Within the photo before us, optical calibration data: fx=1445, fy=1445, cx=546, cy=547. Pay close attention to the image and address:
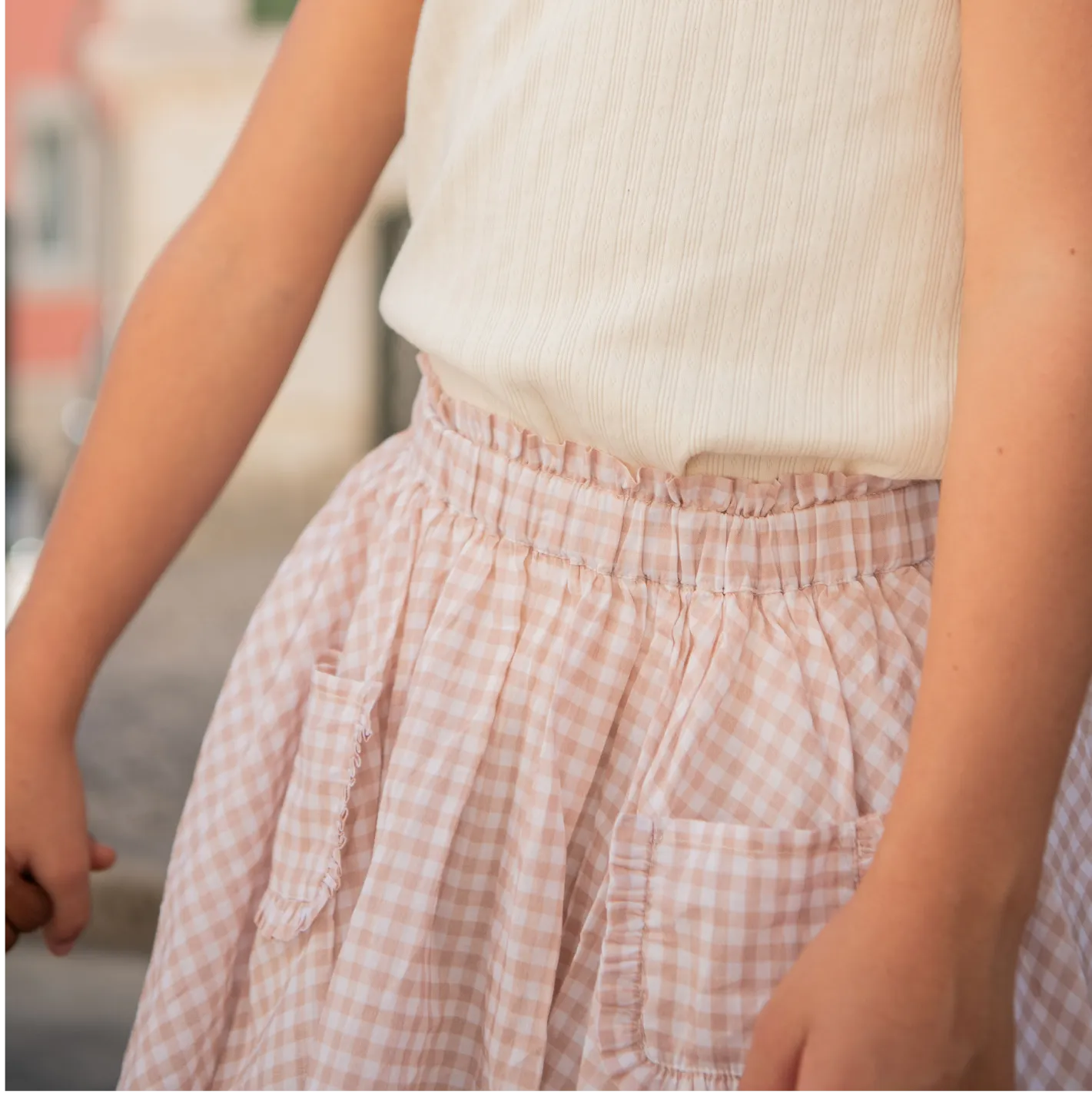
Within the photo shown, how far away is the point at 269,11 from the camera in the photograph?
29.1ft

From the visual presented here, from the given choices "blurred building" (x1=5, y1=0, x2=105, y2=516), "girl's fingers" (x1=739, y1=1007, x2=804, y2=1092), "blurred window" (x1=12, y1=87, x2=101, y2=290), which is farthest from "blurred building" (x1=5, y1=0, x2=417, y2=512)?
"girl's fingers" (x1=739, y1=1007, x2=804, y2=1092)

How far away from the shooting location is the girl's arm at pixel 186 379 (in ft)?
3.60

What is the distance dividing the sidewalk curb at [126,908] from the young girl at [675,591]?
2.66 metres

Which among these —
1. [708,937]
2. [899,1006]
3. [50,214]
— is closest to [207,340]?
[708,937]

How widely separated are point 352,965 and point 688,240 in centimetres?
51

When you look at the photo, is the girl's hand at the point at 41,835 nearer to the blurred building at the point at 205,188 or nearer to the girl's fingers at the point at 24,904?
the girl's fingers at the point at 24,904

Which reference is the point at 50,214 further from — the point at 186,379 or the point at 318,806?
the point at 318,806

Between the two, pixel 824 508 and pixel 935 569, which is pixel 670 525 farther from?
pixel 935 569

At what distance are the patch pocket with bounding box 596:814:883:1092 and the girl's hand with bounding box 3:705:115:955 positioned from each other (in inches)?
17.8

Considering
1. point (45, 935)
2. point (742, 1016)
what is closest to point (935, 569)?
point (742, 1016)

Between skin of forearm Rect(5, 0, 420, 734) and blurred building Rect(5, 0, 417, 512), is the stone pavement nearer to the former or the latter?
skin of forearm Rect(5, 0, 420, 734)

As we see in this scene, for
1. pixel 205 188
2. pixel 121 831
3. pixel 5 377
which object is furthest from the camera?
pixel 5 377

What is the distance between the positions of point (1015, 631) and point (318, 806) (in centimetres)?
49

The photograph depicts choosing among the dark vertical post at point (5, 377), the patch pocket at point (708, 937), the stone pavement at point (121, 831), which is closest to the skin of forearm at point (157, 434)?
the patch pocket at point (708, 937)
